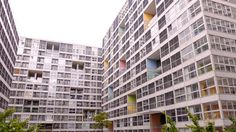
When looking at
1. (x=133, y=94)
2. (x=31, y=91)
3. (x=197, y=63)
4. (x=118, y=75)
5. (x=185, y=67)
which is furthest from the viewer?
(x=31, y=91)

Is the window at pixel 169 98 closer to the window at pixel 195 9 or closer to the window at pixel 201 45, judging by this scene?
the window at pixel 201 45

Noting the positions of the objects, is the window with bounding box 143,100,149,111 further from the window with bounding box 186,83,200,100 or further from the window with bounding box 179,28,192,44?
the window with bounding box 179,28,192,44

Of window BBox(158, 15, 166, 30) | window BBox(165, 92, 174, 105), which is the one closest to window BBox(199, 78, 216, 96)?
window BBox(165, 92, 174, 105)

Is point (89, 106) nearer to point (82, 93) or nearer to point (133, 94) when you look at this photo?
point (82, 93)

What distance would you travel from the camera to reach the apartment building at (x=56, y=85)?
69812 millimetres

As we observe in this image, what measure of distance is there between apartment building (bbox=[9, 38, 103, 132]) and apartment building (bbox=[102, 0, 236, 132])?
23161 mm

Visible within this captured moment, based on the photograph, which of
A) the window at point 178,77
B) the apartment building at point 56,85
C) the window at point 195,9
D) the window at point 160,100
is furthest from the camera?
the apartment building at point 56,85

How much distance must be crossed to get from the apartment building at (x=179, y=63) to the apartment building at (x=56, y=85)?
23161 millimetres

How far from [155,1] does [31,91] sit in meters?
51.7

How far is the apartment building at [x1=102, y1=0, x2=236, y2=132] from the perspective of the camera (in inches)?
1028

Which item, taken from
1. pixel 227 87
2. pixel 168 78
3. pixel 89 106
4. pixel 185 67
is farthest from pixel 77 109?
pixel 227 87

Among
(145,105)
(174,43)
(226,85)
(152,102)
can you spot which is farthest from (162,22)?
(226,85)

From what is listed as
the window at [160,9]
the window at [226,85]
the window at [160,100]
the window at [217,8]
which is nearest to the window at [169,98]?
the window at [160,100]

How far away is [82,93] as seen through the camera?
77.2 meters
